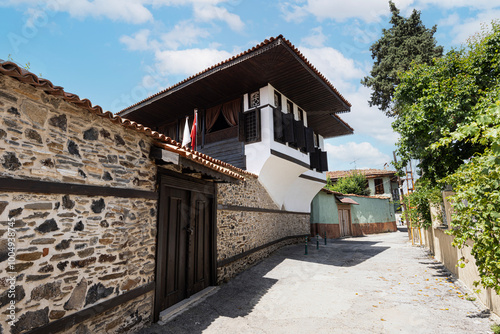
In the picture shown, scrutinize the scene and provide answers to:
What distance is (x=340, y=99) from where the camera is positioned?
10.3m

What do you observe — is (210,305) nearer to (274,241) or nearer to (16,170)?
(16,170)

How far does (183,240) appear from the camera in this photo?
17.5 ft

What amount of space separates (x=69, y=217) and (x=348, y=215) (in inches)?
759

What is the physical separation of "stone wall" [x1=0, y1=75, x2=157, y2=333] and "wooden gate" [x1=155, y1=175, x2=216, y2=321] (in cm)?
41

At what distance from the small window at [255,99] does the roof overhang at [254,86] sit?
0.20m

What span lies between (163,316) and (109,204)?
218 cm

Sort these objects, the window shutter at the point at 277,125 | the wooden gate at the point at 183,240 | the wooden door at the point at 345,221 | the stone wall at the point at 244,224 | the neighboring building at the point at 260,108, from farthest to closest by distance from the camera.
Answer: the wooden door at the point at 345,221, the window shutter at the point at 277,125, the neighboring building at the point at 260,108, the stone wall at the point at 244,224, the wooden gate at the point at 183,240

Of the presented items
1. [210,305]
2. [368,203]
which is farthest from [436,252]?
[368,203]

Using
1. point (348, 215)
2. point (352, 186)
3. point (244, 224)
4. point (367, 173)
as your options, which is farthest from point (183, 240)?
point (367, 173)

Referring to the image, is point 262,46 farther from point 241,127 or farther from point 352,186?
point 352,186

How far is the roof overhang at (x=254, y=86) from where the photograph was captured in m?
7.71

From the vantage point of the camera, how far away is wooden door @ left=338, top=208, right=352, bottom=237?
18.5 meters

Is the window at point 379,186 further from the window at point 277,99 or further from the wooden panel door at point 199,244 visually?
the wooden panel door at point 199,244

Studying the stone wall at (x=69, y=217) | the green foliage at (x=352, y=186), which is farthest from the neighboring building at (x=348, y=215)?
the stone wall at (x=69, y=217)
